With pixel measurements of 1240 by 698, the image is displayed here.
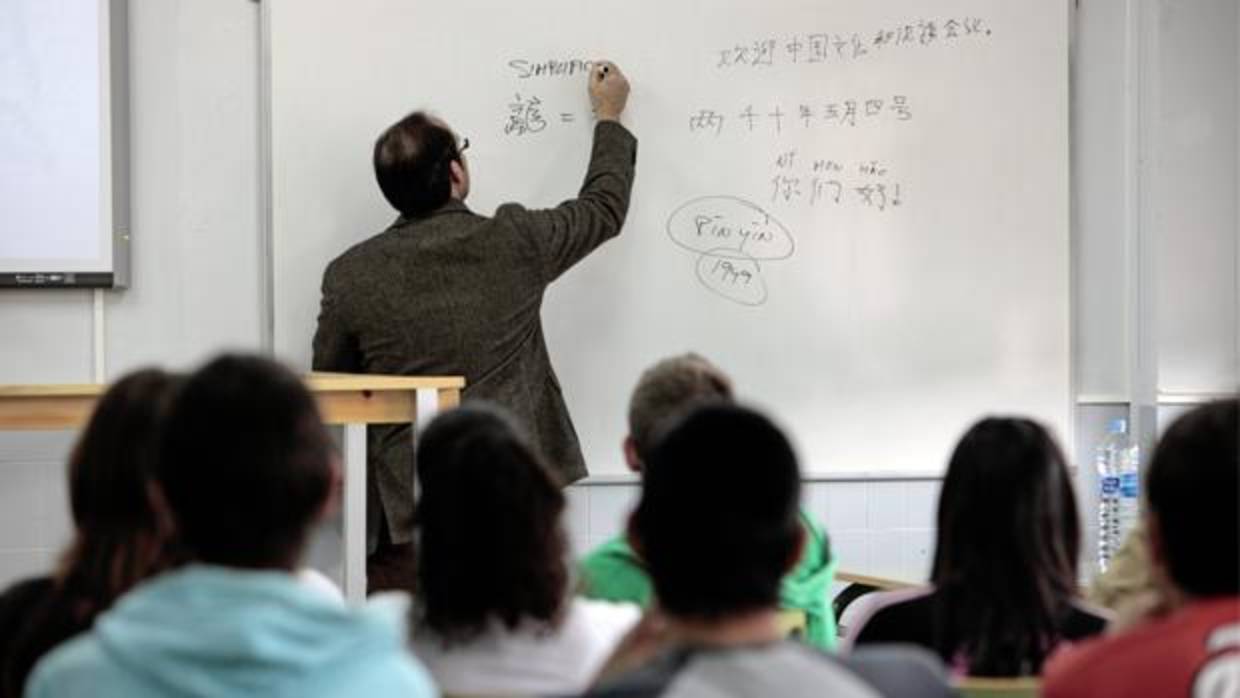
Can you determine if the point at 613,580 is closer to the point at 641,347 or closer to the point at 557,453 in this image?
the point at 557,453

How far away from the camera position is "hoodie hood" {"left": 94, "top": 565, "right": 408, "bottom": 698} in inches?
53.6

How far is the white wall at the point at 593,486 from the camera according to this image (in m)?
3.74

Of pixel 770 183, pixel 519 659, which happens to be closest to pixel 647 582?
pixel 519 659

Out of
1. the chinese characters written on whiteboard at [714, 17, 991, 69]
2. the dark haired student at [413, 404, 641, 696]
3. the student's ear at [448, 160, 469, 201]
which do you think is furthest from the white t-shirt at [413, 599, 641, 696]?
the chinese characters written on whiteboard at [714, 17, 991, 69]

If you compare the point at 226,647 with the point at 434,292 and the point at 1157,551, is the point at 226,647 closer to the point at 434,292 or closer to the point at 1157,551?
the point at 1157,551

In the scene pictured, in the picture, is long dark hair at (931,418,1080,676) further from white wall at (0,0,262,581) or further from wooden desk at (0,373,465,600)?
white wall at (0,0,262,581)

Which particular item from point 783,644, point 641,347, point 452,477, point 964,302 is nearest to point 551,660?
point 452,477

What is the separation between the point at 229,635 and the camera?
4.45 feet

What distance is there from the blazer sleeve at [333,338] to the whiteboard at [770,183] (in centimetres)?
20

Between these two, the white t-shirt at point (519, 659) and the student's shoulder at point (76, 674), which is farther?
the white t-shirt at point (519, 659)

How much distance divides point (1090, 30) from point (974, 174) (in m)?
0.54

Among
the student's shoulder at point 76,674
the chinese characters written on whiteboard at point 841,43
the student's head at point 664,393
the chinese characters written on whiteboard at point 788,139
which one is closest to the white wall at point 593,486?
the chinese characters written on whiteboard at point 841,43

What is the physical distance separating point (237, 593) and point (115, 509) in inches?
14.4

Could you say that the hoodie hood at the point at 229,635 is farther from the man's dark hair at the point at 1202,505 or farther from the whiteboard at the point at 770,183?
the whiteboard at the point at 770,183
